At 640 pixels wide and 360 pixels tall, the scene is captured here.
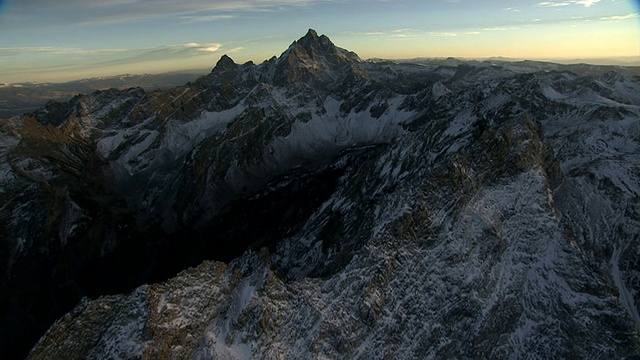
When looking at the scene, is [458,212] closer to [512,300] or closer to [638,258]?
[512,300]

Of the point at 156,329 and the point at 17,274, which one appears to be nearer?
the point at 156,329

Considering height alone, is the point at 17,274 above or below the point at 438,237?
below

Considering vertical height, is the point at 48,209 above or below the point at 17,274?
above

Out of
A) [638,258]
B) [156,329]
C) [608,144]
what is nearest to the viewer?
[156,329]

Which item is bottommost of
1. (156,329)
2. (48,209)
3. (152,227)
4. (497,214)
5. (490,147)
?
(152,227)

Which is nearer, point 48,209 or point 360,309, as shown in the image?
point 360,309

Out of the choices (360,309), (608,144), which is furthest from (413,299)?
(608,144)

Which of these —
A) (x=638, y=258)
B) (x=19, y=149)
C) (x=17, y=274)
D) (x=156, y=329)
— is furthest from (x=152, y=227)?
(x=638, y=258)

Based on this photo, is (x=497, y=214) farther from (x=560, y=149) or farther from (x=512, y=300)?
(x=560, y=149)

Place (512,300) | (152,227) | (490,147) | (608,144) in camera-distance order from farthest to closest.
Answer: (152,227) → (608,144) → (490,147) → (512,300)
